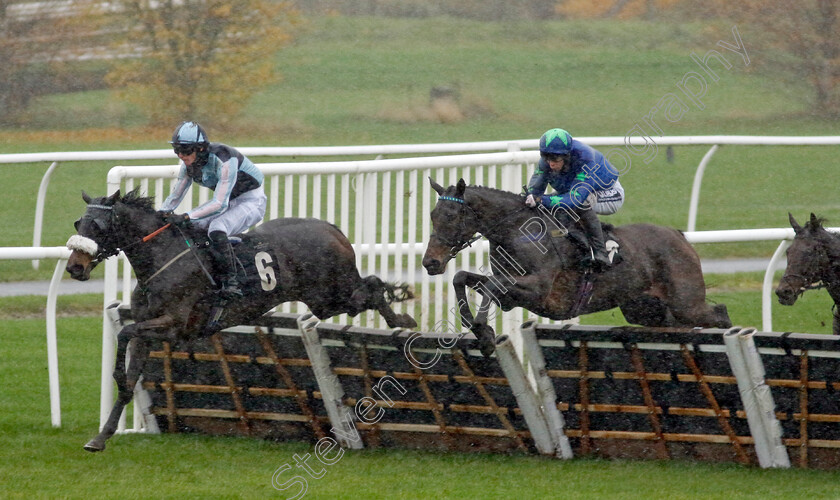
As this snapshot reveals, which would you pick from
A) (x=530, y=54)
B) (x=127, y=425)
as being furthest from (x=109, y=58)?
(x=127, y=425)

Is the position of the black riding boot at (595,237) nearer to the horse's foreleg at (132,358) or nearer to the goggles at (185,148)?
the goggles at (185,148)

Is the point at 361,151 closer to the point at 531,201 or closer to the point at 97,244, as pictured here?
the point at 531,201

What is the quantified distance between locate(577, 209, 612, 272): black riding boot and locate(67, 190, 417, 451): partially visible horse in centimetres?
130

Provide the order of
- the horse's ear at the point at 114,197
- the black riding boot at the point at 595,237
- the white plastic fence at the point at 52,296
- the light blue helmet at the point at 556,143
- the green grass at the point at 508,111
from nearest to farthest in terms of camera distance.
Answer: the horse's ear at the point at 114,197
the light blue helmet at the point at 556,143
the black riding boot at the point at 595,237
the white plastic fence at the point at 52,296
the green grass at the point at 508,111

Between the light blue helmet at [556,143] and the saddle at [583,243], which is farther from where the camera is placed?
the saddle at [583,243]

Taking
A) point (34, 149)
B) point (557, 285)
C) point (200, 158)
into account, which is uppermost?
point (200, 158)

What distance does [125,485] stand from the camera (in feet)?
18.8

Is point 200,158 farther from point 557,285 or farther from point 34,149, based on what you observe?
point 34,149

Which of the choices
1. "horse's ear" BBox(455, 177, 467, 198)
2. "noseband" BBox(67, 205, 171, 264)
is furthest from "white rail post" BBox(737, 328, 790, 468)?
"noseband" BBox(67, 205, 171, 264)

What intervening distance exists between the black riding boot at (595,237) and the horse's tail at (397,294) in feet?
3.96

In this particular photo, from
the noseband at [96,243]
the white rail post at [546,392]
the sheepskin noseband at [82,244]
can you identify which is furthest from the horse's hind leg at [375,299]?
the sheepskin noseband at [82,244]

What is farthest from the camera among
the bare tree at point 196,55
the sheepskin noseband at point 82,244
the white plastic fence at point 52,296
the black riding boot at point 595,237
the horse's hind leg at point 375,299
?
the bare tree at point 196,55

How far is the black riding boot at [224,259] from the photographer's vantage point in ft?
21.5

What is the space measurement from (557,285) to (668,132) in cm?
1078
